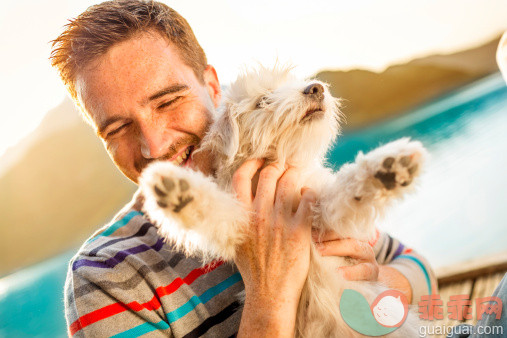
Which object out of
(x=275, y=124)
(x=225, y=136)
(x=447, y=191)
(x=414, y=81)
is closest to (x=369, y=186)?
(x=275, y=124)

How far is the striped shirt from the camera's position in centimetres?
119

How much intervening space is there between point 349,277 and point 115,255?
0.83m

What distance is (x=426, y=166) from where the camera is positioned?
1102 millimetres

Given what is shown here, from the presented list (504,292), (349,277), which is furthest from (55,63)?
(504,292)

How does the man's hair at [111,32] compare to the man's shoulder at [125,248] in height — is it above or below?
above

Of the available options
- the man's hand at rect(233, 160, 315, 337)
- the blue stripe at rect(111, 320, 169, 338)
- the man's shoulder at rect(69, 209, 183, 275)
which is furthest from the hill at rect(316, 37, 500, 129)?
the blue stripe at rect(111, 320, 169, 338)

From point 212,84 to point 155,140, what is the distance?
0.52 m

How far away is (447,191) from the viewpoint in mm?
4395

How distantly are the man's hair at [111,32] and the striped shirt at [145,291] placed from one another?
2.34 ft

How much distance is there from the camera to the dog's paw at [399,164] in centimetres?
108

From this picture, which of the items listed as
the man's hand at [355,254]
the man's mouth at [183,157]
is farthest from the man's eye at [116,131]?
the man's hand at [355,254]

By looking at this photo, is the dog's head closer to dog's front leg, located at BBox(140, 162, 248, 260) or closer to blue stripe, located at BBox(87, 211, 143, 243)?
dog's front leg, located at BBox(140, 162, 248, 260)

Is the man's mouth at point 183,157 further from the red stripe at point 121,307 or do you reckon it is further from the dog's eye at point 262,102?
the red stripe at point 121,307

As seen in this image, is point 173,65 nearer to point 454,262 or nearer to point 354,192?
point 354,192
